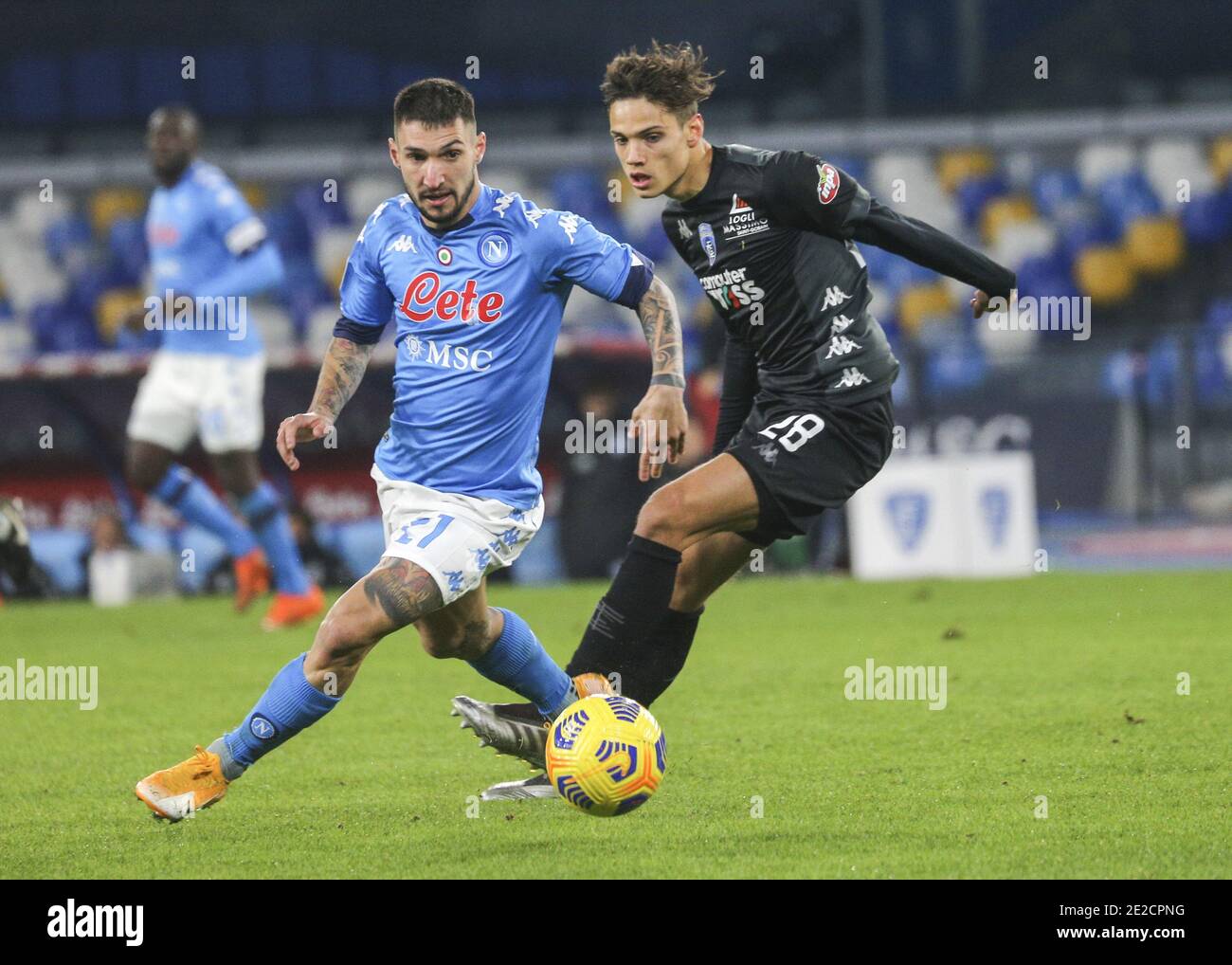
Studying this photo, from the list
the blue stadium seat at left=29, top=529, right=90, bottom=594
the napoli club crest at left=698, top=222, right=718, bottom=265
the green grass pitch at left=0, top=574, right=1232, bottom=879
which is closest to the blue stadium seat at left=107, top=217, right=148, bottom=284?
the blue stadium seat at left=29, top=529, right=90, bottom=594

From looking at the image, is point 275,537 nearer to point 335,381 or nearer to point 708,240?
point 335,381

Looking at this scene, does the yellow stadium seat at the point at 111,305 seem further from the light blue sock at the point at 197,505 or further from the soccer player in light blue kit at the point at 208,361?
the light blue sock at the point at 197,505

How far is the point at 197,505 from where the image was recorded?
9.93 m

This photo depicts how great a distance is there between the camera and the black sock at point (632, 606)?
491 centimetres

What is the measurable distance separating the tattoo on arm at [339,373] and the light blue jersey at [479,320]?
0.17 metres

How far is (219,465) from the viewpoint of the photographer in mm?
9688

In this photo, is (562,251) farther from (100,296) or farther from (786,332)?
(100,296)

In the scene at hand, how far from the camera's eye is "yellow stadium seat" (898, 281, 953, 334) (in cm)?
1800

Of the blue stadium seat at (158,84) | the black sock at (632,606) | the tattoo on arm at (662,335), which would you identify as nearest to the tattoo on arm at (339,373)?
the tattoo on arm at (662,335)

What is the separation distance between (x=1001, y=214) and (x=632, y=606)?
14898 millimetres

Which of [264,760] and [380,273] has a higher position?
[380,273]

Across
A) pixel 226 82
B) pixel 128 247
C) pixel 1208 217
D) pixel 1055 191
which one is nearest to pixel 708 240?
pixel 128 247
